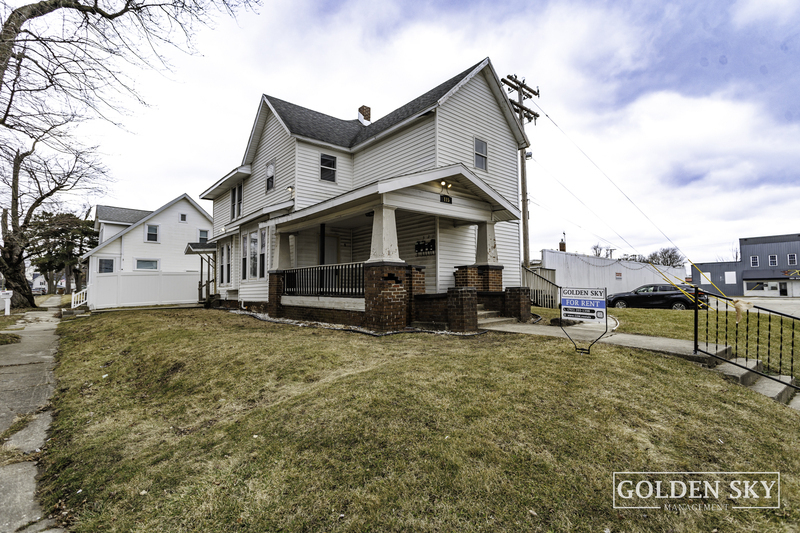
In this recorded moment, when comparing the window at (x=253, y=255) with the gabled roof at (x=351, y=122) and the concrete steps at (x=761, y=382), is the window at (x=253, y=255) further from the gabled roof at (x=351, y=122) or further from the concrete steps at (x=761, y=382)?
the concrete steps at (x=761, y=382)

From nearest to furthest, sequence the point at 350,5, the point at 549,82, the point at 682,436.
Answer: the point at 682,436, the point at 350,5, the point at 549,82

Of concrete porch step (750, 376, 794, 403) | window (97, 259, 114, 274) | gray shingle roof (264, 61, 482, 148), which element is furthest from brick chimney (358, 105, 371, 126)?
window (97, 259, 114, 274)

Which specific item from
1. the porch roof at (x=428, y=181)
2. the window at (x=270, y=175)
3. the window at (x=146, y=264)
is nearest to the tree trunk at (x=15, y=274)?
the window at (x=146, y=264)

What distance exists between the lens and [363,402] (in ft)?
12.5

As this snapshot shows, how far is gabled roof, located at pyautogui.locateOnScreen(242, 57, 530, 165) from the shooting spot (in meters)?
12.1

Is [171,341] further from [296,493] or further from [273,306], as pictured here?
[296,493]

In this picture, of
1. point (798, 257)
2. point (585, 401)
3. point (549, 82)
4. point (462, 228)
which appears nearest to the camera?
point (585, 401)

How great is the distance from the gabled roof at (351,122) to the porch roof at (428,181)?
3355 mm

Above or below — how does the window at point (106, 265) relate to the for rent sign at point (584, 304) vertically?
above

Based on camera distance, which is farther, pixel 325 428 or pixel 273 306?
pixel 273 306

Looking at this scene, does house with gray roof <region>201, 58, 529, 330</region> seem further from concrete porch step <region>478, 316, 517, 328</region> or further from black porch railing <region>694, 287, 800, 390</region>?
black porch railing <region>694, 287, 800, 390</region>

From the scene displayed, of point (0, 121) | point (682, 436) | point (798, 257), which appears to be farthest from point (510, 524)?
point (798, 257)

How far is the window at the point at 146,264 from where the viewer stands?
82.4 ft

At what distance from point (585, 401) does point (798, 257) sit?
54952mm
